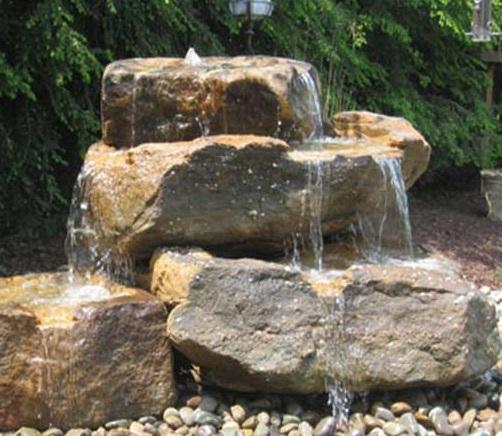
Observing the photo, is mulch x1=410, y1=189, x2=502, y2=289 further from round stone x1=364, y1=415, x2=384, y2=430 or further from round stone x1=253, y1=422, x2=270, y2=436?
round stone x1=253, y1=422, x2=270, y2=436

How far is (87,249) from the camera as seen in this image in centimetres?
438

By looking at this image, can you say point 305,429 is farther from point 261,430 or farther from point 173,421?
point 173,421

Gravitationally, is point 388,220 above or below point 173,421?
→ above

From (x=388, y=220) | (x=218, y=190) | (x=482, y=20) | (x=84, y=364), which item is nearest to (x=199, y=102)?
(x=218, y=190)

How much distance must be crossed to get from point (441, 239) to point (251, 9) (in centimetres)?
247

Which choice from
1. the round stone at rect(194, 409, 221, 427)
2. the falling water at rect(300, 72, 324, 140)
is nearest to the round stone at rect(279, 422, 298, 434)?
the round stone at rect(194, 409, 221, 427)

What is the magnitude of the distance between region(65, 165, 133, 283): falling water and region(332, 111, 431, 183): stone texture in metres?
→ 1.52

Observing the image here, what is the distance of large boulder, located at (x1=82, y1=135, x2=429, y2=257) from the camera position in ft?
12.7

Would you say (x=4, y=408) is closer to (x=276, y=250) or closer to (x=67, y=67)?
(x=276, y=250)

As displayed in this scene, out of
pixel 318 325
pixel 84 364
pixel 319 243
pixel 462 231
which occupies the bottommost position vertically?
pixel 462 231

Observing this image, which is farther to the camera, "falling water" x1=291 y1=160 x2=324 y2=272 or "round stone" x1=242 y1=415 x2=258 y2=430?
"falling water" x1=291 y1=160 x2=324 y2=272

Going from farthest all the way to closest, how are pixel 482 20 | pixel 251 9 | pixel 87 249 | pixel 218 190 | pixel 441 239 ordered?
1. pixel 482 20
2. pixel 441 239
3. pixel 251 9
4. pixel 87 249
5. pixel 218 190

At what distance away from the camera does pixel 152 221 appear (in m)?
3.86

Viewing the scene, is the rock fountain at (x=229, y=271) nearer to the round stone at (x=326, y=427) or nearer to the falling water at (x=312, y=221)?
the falling water at (x=312, y=221)
